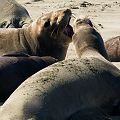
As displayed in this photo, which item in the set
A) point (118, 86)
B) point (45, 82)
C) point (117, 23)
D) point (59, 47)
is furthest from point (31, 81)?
point (117, 23)

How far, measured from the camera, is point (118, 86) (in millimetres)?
2166

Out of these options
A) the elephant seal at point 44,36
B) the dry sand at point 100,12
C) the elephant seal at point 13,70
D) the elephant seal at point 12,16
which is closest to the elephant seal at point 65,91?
the elephant seal at point 13,70

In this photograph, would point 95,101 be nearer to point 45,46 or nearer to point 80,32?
point 80,32

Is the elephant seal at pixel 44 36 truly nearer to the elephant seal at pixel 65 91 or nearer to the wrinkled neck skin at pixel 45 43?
the wrinkled neck skin at pixel 45 43

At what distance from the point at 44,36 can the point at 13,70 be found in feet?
5.16

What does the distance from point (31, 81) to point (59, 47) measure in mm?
2093

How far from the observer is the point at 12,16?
615 centimetres

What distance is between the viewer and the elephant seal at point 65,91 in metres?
1.58

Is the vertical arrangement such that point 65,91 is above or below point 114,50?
above

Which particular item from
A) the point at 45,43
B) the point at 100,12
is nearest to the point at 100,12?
the point at 100,12

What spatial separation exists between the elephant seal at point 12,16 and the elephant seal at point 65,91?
3902 millimetres

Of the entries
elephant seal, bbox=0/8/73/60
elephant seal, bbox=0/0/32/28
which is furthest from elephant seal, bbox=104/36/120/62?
elephant seal, bbox=0/0/32/28

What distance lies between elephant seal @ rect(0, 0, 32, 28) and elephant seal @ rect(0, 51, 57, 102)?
10.7ft

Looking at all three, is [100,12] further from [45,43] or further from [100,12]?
[45,43]
